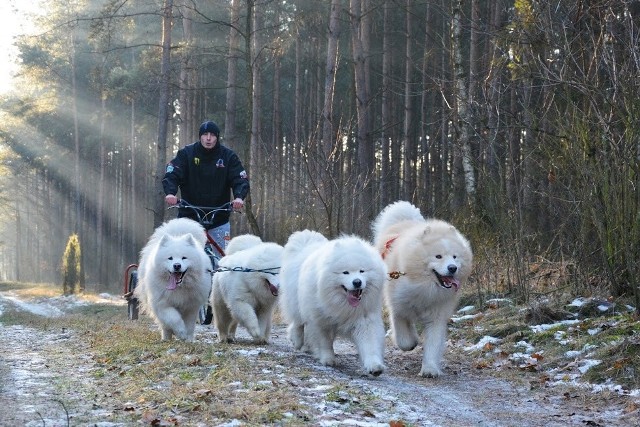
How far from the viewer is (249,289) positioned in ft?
25.9

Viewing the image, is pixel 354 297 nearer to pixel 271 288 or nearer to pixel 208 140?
pixel 271 288

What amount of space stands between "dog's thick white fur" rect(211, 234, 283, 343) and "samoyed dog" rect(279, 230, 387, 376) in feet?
3.15

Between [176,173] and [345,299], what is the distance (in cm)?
354

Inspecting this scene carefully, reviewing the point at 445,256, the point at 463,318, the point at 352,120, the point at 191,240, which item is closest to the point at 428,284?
the point at 445,256

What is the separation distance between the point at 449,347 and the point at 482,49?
59.9 ft

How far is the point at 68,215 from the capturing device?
5306 cm

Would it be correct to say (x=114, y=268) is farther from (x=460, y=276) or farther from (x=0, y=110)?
(x=460, y=276)

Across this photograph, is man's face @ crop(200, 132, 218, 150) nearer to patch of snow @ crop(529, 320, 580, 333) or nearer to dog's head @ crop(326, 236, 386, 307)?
dog's head @ crop(326, 236, 386, 307)

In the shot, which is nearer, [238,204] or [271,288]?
[271,288]

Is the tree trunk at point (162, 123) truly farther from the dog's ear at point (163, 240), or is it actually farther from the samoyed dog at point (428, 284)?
the samoyed dog at point (428, 284)

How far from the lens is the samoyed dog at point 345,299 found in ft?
20.6

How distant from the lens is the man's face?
9230mm

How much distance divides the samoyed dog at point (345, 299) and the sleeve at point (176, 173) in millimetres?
2629

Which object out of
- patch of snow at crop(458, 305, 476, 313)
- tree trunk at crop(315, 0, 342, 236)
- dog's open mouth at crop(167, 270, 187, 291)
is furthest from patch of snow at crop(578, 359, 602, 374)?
tree trunk at crop(315, 0, 342, 236)
